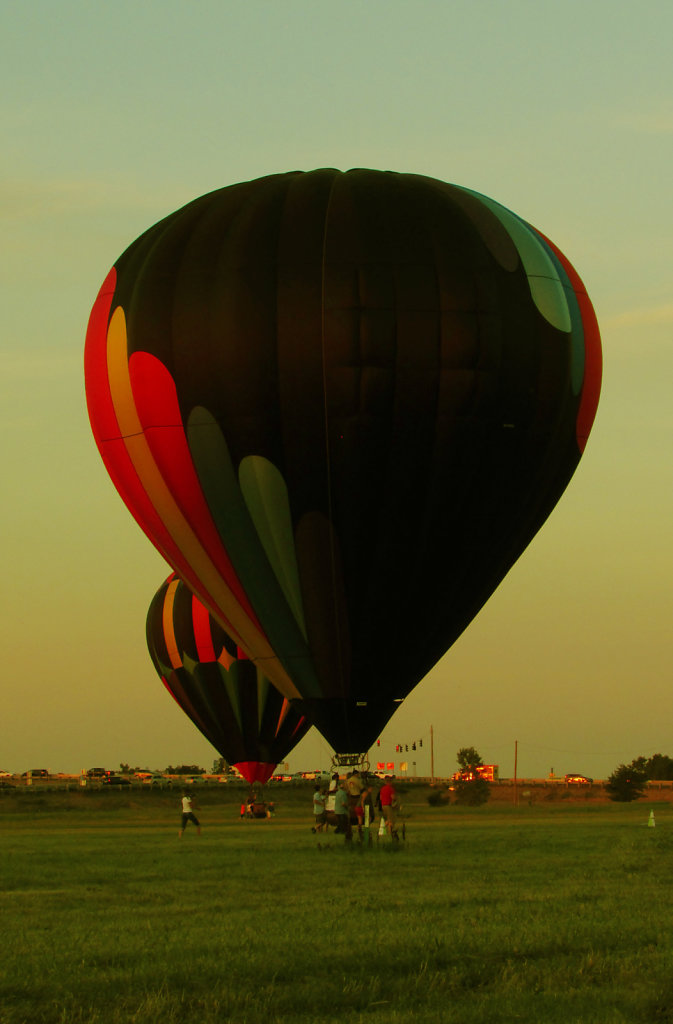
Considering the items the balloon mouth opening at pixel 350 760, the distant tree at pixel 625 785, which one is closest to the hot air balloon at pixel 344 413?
the balloon mouth opening at pixel 350 760

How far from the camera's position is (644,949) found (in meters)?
11.3

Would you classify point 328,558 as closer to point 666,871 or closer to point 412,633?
point 412,633

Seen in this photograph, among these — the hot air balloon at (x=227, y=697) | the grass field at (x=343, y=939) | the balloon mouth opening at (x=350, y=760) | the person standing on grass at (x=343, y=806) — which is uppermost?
the hot air balloon at (x=227, y=697)

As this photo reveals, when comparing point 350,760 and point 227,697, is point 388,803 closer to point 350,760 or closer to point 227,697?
point 350,760

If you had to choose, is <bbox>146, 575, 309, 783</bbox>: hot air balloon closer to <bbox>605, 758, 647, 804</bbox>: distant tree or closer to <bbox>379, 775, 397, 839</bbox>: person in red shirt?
<bbox>379, 775, 397, 839</bbox>: person in red shirt

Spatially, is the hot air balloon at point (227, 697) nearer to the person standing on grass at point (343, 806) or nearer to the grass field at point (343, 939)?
the person standing on grass at point (343, 806)

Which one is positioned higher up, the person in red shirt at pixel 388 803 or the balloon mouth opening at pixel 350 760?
the balloon mouth opening at pixel 350 760

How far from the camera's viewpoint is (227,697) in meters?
45.7

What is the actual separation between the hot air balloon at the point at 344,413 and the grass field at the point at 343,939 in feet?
15.8

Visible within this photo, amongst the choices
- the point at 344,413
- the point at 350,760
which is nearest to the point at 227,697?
the point at 350,760

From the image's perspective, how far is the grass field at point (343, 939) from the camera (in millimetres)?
9297

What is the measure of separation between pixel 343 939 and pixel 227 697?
1339 inches

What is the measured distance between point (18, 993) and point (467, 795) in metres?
66.5

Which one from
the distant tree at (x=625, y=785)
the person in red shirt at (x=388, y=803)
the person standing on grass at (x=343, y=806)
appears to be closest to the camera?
the person in red shirt at (x=388, y=803)
